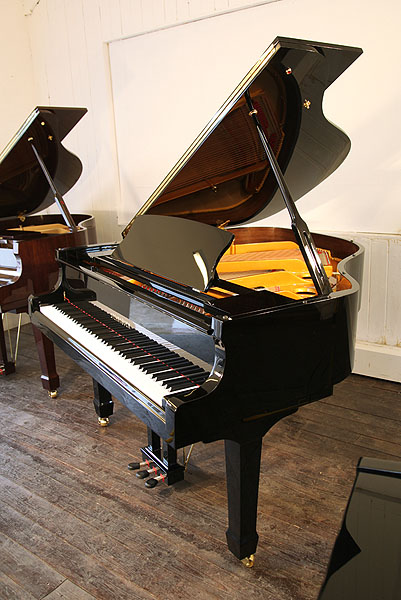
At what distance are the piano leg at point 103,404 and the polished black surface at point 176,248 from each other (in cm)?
86

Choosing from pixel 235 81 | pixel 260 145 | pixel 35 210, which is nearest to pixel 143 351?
pixel 260 145

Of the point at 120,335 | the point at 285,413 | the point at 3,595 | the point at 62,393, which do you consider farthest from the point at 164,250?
the point at 62,393

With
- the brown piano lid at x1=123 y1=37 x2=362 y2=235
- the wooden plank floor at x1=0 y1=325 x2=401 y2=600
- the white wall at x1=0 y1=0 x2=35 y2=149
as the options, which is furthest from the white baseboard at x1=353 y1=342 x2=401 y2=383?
the white wall at x1=0 y1=0 x2=35 y2=149

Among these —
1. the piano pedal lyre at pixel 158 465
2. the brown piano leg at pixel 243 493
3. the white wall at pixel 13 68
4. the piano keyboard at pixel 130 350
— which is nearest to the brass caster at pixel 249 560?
the brown piano leg at pixel 243 493

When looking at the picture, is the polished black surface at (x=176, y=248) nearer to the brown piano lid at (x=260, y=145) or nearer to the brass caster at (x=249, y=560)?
the brown piano lid at (x=260, y=145)

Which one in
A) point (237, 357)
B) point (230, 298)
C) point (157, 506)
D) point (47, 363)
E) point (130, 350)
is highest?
point (230, 298)

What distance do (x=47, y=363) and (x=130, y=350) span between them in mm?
1481

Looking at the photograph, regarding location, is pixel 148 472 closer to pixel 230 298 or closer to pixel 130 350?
pixel 130 350

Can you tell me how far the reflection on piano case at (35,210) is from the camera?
122 inches

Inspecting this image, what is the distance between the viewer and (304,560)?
6.42 feet

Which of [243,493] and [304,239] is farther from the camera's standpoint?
[304,239]

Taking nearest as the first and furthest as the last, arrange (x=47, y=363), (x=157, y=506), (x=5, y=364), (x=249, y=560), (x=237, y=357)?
1. (x=237, y=357)
2. (x=249, y=560)
3. (x=157, y=506)
4. (x=47, y=363)
5. (x=5, y=364)

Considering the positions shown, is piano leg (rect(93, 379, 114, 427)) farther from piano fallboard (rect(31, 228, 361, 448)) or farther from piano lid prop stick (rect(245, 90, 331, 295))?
piano lid prop stick (rect(245, 90, 331, 295))

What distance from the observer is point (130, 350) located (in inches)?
79.3
